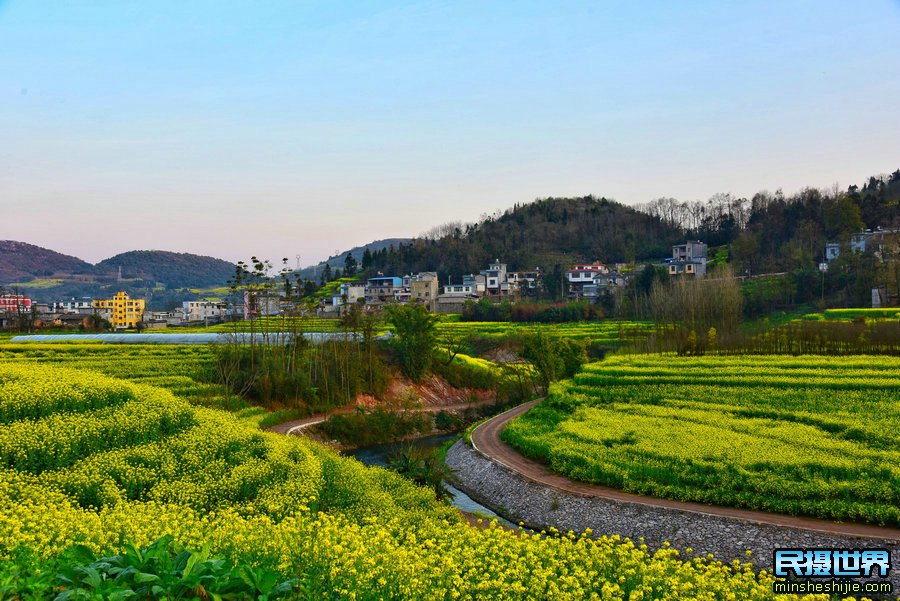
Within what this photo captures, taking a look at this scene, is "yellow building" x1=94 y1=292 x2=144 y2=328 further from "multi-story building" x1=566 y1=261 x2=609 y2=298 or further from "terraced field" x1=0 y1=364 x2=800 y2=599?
"terraced field" x1=0 y1=364 x2=800 y2=599

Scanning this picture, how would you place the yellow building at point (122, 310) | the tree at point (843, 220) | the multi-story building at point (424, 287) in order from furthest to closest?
the yellow building at point (122, 310) → the multi-story building at point (424, 287) → the tree at point (843, 220)

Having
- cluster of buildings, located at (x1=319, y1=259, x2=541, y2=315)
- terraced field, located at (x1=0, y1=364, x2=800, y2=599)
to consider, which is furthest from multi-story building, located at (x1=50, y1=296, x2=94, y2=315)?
terraced field, located at (x1=0, y1=364, x2=800, y2=599)

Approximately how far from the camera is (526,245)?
112 m

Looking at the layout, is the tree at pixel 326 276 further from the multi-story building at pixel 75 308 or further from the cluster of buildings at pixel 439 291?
the multi-story building at pixel 75 308

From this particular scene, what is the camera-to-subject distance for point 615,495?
20.2m

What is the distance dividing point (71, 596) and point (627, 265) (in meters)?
92.7

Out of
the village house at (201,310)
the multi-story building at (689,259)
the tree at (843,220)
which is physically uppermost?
the tree at (843,220)

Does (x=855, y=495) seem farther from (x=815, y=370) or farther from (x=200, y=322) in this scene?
(x=200, y=322)

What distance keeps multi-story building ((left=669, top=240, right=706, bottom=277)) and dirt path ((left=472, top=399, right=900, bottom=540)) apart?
2216 inches

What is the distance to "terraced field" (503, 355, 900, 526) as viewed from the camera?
1819 cm

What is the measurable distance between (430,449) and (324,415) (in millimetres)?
7739

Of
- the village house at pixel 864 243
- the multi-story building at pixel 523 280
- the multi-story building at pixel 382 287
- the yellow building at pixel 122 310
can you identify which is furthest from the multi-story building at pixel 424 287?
the village house at pixel 864 243

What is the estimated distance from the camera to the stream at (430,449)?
2187 cm

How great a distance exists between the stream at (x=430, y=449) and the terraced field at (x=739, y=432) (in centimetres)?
311
